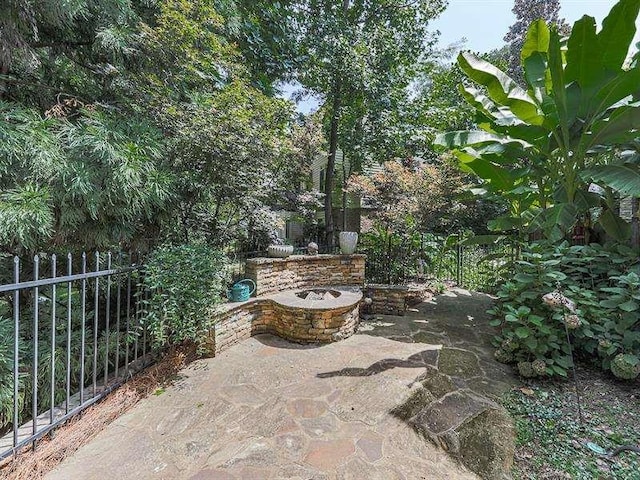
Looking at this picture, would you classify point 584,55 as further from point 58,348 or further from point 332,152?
point 58,348

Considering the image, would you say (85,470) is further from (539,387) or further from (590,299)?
(590,299)

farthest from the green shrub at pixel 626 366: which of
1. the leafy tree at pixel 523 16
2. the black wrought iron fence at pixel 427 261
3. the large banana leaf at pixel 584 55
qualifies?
the leafy tree at pixel 523 16

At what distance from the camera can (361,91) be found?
302 inches

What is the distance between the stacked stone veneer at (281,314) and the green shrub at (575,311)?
2149 millimetres

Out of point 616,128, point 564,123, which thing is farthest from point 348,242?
point 616,128

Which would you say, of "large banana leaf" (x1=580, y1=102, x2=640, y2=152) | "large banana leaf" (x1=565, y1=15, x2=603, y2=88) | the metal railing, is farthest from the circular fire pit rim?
"large banana leaf" (x1=565, y1=15, x2=603, y2=88)

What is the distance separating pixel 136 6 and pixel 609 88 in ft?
20.3

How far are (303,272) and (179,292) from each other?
9.35ft

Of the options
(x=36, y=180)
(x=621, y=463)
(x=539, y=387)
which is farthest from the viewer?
(x=539, y=387)

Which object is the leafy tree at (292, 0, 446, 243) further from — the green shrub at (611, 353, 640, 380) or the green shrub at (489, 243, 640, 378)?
the green shrub at (611, 353, 640, 380)

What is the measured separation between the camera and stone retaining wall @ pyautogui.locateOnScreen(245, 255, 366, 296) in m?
5.15

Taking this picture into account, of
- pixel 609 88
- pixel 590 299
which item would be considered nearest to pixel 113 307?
pixel 590 299

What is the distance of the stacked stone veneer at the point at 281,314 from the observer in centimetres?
432

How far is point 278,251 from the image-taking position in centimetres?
552
